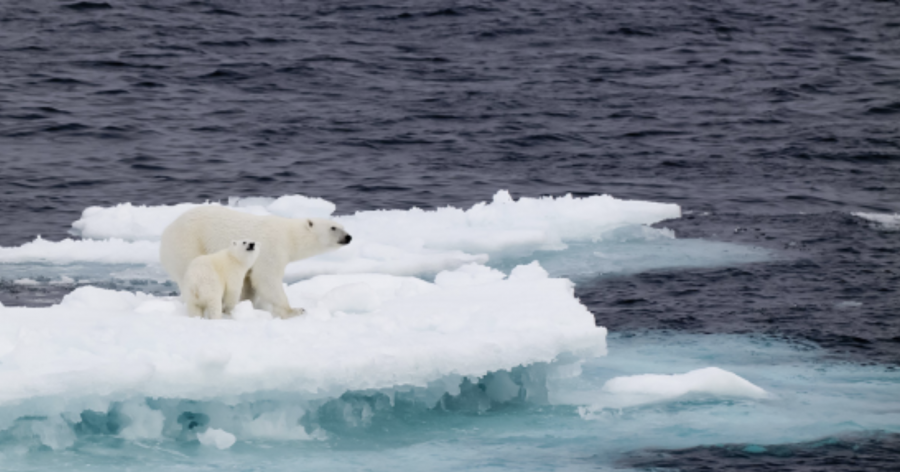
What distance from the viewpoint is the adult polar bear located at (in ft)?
24.1

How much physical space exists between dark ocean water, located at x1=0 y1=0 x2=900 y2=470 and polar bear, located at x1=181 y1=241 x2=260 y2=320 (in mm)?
4189

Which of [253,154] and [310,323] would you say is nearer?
[310,323]

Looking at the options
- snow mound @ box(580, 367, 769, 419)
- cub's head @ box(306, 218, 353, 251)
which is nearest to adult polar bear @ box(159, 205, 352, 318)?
cub's head @ box(306, 218, 353, 251)

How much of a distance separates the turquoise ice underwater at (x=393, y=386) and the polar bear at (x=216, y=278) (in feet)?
0.67

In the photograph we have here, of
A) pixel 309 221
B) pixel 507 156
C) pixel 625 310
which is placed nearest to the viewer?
pixel 309 221

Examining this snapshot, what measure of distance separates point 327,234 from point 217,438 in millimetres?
1963

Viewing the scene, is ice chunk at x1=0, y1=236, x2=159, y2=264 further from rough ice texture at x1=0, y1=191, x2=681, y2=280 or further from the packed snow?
the packed snow

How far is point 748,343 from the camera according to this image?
10.0 meters

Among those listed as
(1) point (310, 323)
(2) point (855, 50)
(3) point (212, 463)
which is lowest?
(3) point (212, 463)

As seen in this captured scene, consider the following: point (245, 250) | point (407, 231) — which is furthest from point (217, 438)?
point (407, 231)

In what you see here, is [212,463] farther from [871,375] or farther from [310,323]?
[871,375]

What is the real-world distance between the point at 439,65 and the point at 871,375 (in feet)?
50.9

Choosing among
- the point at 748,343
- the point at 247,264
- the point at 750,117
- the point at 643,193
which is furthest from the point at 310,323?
the point at 750,117

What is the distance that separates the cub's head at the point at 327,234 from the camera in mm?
7680
